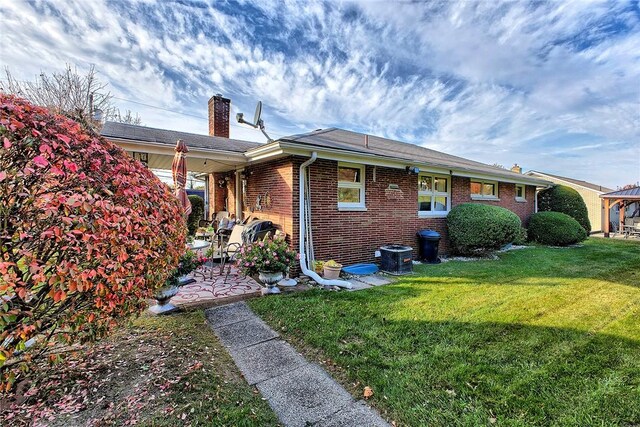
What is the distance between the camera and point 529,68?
9141mm

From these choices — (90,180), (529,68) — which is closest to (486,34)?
(529,68)

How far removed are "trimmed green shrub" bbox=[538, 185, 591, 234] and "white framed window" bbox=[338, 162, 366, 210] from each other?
13508 mm

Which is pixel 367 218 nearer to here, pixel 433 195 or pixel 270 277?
pixel 433 195

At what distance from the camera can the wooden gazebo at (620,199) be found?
14.6 meters

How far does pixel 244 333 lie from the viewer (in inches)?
150

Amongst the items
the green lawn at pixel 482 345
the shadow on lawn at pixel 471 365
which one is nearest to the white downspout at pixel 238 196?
the green lawn at pixel 482 345

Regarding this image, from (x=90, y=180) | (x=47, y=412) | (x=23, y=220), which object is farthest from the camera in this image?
(x=47, y=412)

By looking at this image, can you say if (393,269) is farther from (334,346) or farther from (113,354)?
(113,354)

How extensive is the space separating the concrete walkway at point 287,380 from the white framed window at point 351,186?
4131mm

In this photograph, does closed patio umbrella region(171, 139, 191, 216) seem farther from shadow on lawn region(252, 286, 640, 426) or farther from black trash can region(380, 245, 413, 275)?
black trash can region(380, 245, 413, 275)

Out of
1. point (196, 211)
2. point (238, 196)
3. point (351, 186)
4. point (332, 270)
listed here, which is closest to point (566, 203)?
point (351, 186)

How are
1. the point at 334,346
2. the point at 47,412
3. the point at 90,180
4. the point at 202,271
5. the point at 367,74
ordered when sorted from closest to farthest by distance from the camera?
the point at 90,180
the point at 47,412
the point at 334,346
the point at 202,271
the point at 367,74

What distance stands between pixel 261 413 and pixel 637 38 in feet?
38.6

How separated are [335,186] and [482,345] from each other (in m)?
4.62
